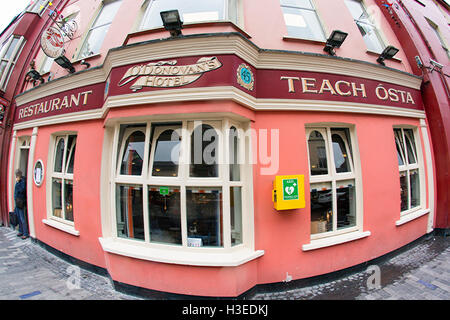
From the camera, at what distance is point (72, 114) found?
179 inches

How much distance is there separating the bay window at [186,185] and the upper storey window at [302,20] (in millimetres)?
2837

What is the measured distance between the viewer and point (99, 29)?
5320mm

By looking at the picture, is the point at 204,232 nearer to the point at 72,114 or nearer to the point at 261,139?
the point at 261,139

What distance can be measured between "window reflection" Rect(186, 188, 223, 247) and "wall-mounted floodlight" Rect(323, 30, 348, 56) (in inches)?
147

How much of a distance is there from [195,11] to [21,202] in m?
7.35

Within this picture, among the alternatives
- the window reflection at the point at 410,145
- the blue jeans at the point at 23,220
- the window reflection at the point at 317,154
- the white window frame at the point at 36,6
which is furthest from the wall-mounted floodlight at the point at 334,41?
the white window frame at the point at 36,6

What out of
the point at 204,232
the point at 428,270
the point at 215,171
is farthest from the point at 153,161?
the point at 428,270

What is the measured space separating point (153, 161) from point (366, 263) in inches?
190

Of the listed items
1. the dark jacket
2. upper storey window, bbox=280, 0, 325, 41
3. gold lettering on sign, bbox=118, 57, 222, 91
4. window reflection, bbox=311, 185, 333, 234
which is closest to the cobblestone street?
window reflection, bbox=311, 185, 333, 234

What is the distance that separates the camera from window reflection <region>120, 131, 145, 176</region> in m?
3.67

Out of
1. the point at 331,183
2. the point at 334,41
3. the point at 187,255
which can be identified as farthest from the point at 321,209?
the point at 334,41

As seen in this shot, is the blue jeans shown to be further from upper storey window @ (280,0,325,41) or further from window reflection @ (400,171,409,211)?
window reflection @ (400,171,409,211)

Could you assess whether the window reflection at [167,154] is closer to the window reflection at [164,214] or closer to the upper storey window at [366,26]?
the window reflection at [164,214]

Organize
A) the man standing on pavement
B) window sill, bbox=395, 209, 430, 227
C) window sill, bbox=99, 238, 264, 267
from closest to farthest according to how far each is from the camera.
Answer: window sill, bbox=99, 238, 264, 267, window sill, bbox=395, 209, 430, 227, the man standing on pavement
